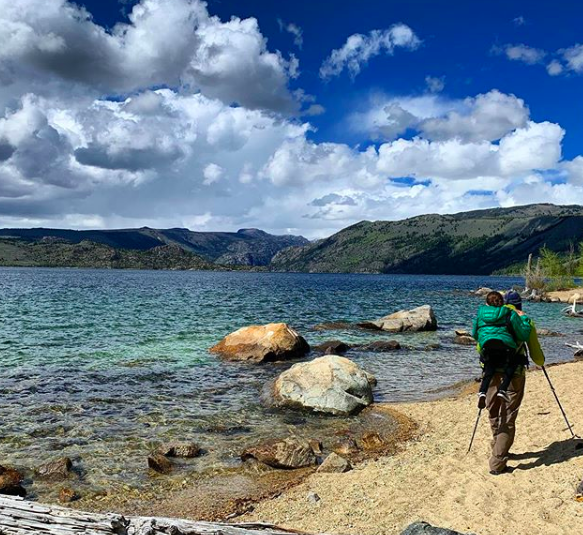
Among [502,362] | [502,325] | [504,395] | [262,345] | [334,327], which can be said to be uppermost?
[502,325]

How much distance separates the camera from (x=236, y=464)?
11.8m

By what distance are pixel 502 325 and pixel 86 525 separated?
26.2ft

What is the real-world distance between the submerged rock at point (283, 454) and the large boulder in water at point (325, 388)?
164 inches

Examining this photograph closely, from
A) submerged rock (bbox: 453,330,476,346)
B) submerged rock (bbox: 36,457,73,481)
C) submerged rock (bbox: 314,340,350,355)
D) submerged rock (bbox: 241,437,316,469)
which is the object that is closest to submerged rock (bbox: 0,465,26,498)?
submerged rock (bbox: 36,457,73,481)

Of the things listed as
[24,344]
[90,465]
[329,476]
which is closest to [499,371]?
[329,476]

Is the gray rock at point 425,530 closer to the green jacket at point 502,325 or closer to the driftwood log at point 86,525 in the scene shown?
the driftwood log at point 86,525

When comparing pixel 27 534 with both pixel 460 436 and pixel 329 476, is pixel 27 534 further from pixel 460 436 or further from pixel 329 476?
pixel 460 436

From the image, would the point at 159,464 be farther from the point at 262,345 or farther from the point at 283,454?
the point at 262,345

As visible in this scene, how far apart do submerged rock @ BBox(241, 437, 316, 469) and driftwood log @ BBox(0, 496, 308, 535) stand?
650 centimetres

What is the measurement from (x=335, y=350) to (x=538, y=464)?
20.2 metres

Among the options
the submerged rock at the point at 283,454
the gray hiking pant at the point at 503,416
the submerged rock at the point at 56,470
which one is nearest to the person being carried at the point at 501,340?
the gray hiking pant at the point at 503,416

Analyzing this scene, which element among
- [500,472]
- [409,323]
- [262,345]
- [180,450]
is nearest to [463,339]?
[409,323]

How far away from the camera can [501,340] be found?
9305 millimetres

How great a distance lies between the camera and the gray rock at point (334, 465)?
35.7 feet
